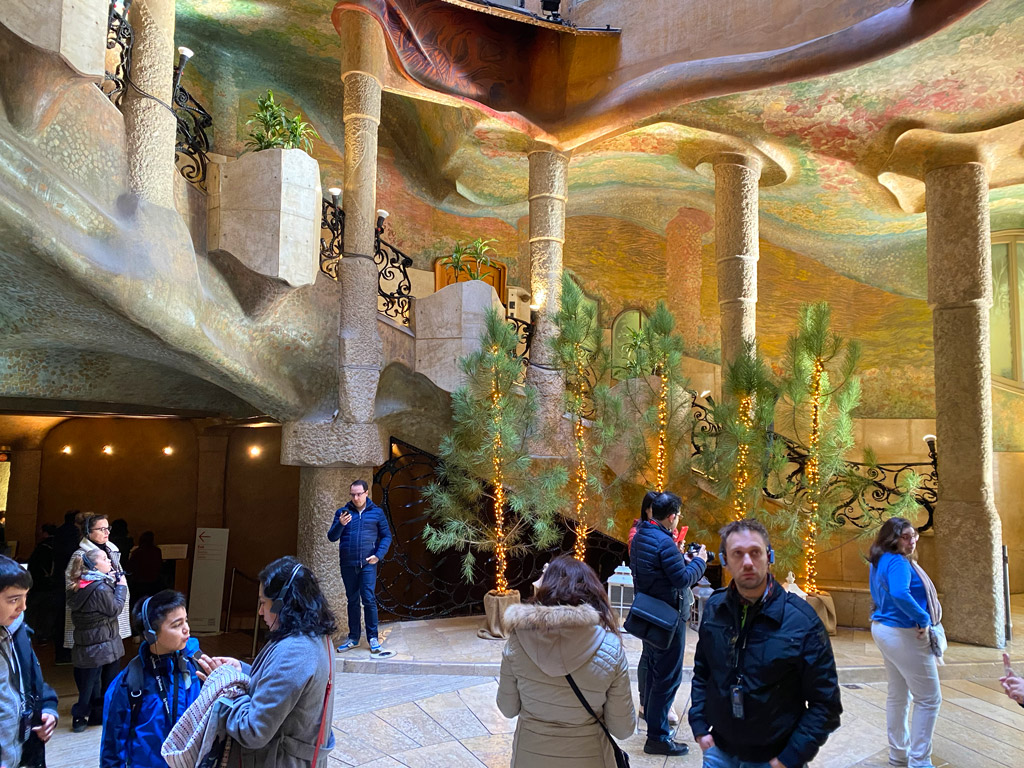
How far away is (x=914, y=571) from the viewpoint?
4.06 m

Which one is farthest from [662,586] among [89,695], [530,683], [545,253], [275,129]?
[545,253]

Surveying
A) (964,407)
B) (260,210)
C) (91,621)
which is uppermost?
(260,210)

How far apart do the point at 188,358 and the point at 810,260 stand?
984cm

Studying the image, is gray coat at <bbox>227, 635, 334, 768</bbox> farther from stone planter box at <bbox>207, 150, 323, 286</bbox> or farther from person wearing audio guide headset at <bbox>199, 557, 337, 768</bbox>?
stone planter box at <bbox>207, 150, 323, 286</bbox>

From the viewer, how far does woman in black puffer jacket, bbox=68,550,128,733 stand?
491cm

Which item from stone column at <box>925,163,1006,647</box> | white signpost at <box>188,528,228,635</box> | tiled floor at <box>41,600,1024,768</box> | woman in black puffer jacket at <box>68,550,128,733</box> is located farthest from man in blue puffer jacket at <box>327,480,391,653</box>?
stone column at <box>925,163,1006,647</box>

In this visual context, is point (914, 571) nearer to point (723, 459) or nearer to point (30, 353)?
point (723, 459)

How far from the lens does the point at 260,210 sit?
604 cm

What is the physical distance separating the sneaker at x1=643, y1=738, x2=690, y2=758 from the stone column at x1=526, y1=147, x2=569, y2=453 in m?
4.37

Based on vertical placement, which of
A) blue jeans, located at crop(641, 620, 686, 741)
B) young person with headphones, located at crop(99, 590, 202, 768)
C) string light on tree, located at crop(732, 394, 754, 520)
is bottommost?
blue jeans, located at crop(641, 620, 686, 741)

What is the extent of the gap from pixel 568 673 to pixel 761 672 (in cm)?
62

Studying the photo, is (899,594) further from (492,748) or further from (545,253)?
(545,253)

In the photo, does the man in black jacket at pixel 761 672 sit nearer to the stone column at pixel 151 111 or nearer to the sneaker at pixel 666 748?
the sneaker at pixel 666 748

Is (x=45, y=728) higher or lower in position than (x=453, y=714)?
higher
